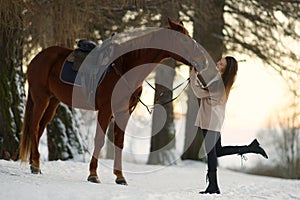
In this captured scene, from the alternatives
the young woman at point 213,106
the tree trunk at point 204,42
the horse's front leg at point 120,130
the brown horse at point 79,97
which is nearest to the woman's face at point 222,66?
the young woman at point 213,106

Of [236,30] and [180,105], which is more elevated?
[236,30]

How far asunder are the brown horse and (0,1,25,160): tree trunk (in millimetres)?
2091

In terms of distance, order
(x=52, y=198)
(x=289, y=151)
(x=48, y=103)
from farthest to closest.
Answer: (x=289, y=151)
(x=48, y=103)
(x=52, y=198)

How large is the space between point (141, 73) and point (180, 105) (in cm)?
988

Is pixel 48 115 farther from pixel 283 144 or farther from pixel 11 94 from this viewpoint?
pixel 283 144

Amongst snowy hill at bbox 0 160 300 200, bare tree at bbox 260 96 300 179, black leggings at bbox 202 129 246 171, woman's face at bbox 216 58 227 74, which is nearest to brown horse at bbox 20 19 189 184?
snowy hill at bbox 0 160 300 200

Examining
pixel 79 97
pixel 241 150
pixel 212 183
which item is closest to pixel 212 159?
pixel 212 183

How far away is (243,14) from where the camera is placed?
14445mm

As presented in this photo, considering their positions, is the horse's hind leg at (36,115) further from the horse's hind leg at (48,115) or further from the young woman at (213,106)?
the young woman at (213,106)

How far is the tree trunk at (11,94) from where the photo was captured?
10520 millimetres

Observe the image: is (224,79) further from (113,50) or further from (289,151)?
(289,151)

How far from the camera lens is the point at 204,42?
15000 millimetres

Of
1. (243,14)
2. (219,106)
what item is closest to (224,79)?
(219,106)

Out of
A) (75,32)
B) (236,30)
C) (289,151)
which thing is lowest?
(289,151)
